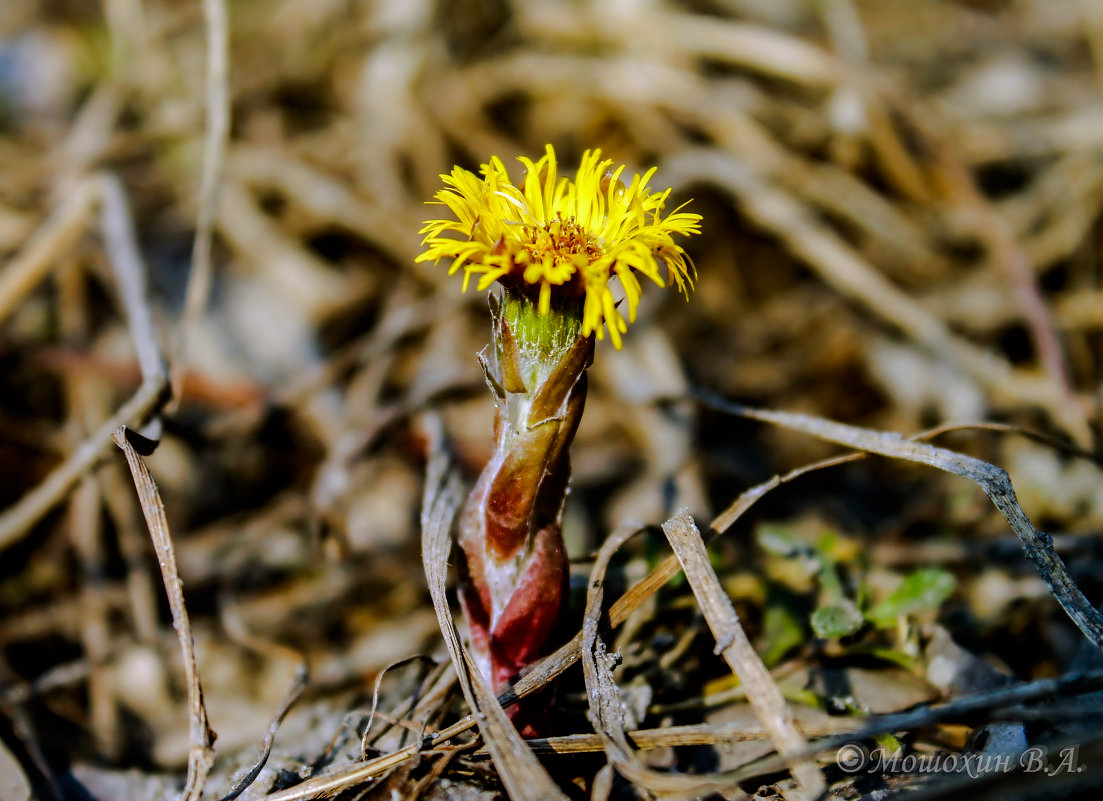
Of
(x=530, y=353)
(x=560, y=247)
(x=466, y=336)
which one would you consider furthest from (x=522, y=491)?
(x=466, y=336)

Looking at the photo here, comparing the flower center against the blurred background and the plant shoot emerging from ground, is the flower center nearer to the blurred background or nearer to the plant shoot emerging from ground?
the plant shoot emerging from ground


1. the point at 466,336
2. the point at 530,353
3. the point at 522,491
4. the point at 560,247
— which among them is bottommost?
the point at 522,491

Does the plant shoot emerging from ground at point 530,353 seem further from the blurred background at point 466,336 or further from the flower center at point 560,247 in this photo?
the blurred background at point 466,336

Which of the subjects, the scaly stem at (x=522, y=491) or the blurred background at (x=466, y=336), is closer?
the scaly stem at (x=522, y=491)

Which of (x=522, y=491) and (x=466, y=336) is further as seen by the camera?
(x=466, y=336)

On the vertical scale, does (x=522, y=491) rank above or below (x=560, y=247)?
below

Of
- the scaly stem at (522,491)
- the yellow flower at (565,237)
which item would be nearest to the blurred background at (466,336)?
the scaly stem at (522,491)

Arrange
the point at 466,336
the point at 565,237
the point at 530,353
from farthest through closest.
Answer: the point at 466,336
the point at 565,237
the point at 530,353

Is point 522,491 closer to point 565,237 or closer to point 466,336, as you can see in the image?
point 565,237
